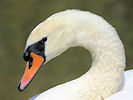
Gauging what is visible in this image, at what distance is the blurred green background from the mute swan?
4.79 feet

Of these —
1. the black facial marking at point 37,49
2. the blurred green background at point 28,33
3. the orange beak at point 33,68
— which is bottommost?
the blurred green background at point 28,33

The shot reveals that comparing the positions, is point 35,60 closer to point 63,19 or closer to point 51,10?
point 63,19

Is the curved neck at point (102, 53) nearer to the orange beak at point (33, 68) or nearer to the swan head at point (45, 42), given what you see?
the swan head at point (45, 42)

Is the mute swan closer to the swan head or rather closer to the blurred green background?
the swan head

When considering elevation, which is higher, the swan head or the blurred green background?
the swan head

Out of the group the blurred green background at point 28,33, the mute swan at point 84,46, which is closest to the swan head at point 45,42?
the mute swan at point 84,46

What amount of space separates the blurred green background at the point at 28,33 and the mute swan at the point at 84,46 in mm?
1460

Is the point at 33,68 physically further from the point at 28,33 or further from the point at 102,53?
the point at 28,33

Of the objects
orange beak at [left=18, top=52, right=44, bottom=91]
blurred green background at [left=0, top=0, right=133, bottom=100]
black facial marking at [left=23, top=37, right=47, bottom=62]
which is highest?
black facial marking at [left=23, top=37, right=47, bottom=62]

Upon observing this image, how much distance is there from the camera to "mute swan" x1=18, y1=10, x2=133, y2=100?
1.85m

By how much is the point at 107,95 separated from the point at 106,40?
0.28 metres

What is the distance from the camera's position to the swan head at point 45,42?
6.04ft

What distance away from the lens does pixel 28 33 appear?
4000 millimetres

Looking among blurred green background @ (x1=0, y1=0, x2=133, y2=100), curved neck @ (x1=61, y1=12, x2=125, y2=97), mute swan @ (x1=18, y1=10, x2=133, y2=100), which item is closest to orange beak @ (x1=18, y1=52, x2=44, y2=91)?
mute swan @ (x1=18, y1=10, x2=133, y2=100)
